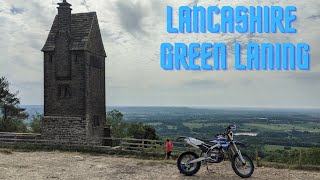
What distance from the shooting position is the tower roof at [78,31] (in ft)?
83.0

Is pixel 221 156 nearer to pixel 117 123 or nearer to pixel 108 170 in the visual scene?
pixel 108 170

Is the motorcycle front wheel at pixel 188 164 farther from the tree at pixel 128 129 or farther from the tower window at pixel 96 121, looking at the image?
the tree at pixel 128 129

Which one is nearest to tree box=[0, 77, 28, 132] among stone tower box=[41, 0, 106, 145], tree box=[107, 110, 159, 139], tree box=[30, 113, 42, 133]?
tree box=[30, 113, 42, 133]

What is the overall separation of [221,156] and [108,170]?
488 cm

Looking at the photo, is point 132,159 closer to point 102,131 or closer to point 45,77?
point 102,131

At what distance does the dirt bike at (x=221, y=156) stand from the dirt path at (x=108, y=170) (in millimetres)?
316

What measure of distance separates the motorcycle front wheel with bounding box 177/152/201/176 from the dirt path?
0.23 metres

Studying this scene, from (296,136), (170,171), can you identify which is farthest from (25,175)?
(296,136)

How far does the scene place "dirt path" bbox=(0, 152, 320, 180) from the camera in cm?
1344

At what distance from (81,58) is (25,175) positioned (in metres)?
12.7

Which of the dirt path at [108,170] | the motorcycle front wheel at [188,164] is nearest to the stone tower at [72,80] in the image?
the dirt path at [108,170]

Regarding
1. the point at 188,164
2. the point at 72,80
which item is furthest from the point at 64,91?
the point at 188,164

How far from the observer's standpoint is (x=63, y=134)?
2456 centimetres

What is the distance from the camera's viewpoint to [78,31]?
26.0 meters
